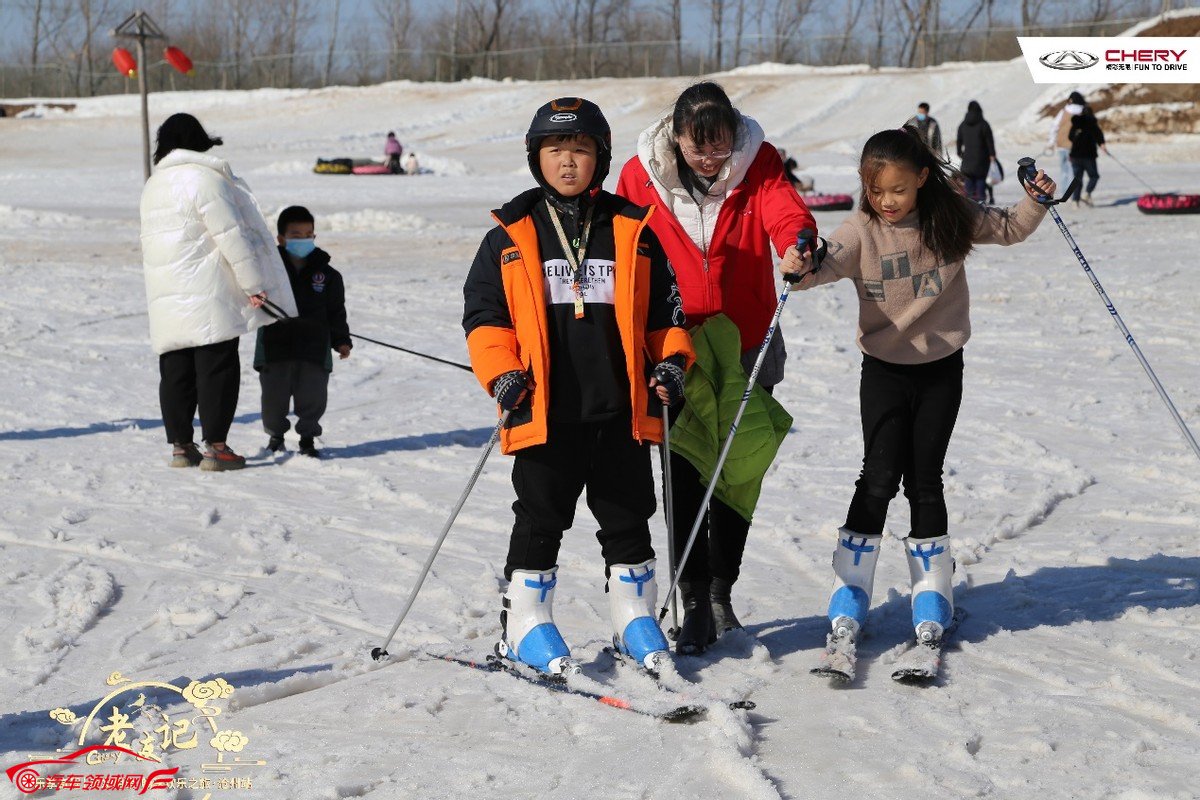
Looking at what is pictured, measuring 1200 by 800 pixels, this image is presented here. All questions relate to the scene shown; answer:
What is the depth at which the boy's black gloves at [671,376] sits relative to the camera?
12.1 feet

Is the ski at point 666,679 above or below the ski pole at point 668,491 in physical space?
below

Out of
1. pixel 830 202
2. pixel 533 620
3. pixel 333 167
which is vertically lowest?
pixel 533 620

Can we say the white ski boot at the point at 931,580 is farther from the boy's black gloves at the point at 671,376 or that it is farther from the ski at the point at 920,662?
the boy's black gloves at the point at 671,376

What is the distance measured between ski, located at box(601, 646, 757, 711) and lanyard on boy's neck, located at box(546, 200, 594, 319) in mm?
1001

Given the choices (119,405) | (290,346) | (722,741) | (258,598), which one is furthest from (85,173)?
(722,741)

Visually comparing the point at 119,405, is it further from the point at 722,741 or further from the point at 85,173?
the point at 85,173

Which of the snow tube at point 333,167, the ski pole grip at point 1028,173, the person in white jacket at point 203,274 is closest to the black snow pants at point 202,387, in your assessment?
the person in white jacket at point 203,274

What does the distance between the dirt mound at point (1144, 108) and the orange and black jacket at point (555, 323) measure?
3044 cm

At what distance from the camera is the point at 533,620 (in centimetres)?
388

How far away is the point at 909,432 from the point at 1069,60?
39479 mm

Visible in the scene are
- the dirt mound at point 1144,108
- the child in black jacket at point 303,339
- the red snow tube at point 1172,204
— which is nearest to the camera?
the child in black jacket at point 303,339

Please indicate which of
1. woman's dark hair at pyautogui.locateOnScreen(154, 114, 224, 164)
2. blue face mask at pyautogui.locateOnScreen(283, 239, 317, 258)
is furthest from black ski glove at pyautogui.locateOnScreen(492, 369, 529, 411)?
blue face mask at pyautogui.locateOnScreen(283, 239, 317, 258)

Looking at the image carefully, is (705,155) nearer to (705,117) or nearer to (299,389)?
(705,117)

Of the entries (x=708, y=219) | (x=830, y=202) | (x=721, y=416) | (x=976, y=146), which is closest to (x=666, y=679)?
(x=721, y=416)
